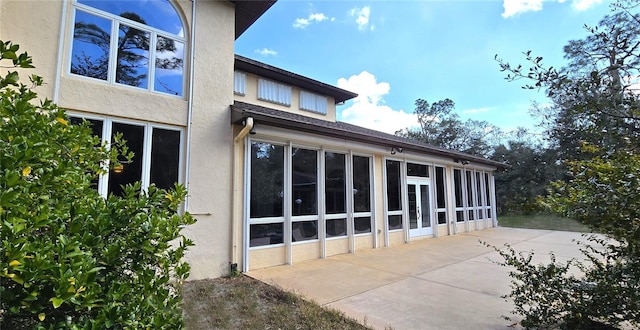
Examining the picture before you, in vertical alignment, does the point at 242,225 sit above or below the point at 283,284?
above

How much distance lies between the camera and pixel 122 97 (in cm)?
579

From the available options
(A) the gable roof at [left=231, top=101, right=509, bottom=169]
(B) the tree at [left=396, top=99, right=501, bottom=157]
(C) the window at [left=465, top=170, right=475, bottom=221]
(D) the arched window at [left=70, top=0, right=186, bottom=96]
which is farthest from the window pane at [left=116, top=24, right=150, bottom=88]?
(B) the tree at [left=396, top=99, right=501, bottom=157]

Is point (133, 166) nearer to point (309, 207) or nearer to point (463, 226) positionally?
point (309, 207)

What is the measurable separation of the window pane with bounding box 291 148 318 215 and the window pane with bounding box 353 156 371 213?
159 cm

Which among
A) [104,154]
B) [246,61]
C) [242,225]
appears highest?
[246,61]

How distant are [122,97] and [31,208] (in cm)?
495

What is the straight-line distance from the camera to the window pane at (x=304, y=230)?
789 centimetres

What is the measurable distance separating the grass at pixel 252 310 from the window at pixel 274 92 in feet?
24.5

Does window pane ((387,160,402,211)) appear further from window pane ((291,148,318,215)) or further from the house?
window pane ((291,148,318,215))

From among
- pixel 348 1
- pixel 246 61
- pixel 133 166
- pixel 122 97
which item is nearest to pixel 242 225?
pixel 133 166

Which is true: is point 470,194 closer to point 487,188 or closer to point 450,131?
point 487,188

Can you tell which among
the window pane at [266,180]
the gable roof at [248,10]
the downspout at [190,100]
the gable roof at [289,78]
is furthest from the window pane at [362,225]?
the gable roof at [248,10]

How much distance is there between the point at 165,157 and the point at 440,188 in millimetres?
10793

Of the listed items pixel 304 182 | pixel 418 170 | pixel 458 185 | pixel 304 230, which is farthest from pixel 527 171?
pixel 304 230
